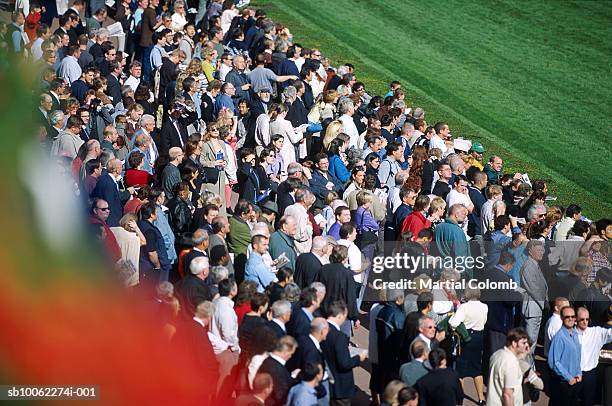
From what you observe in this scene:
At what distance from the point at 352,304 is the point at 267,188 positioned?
3.17 metres

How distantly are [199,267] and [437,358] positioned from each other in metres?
2.69

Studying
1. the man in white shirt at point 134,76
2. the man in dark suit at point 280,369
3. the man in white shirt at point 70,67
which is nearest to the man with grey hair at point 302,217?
the man in dark suit at point 280,369

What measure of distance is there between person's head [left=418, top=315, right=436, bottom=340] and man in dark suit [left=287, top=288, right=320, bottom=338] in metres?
1.03

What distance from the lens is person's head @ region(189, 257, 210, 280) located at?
12016 millimetres

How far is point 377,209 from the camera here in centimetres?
1515

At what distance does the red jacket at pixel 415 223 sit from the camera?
1443cm

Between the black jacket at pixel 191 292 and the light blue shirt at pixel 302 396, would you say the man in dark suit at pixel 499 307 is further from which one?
the light blue shirt at pixel 302 396

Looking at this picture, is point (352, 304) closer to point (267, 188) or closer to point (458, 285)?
point (458, 285)

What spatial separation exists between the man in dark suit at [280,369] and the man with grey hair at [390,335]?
1.95m

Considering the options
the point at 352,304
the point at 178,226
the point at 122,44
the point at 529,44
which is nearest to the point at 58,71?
the point at 122,44

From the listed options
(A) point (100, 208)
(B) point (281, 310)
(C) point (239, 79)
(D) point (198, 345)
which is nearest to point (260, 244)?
(B) point (281, 310)

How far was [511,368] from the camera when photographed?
1127cm

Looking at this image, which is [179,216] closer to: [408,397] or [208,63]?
[408,397]

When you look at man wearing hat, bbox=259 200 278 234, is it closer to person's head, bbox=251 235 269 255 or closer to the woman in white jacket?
person's head, bbox=251 235 269 255
